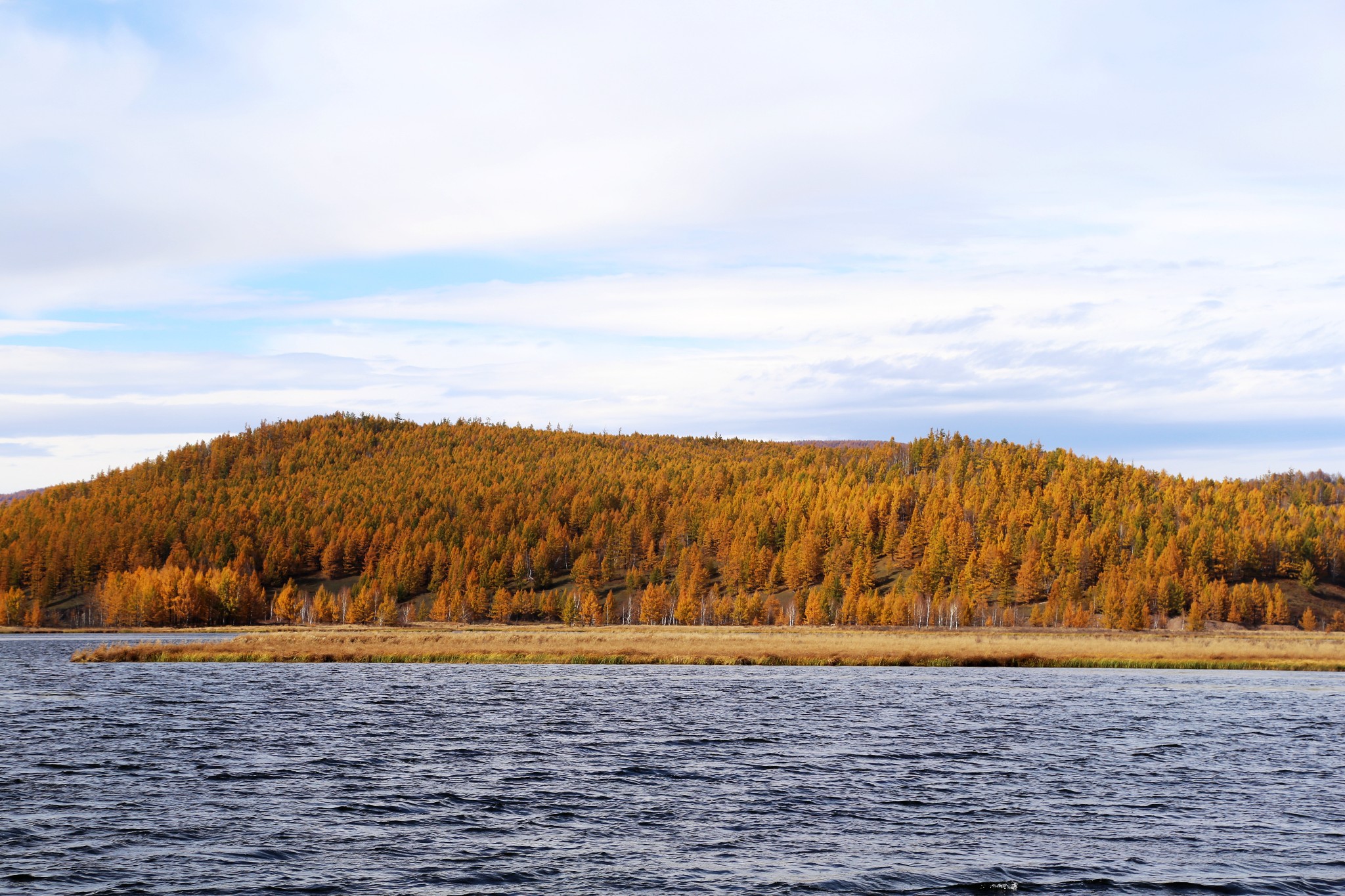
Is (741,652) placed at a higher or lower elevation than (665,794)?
lower

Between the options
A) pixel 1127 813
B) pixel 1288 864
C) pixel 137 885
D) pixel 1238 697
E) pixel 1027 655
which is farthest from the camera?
pixel 1027 655

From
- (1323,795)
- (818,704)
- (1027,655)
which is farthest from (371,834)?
(1027,655)

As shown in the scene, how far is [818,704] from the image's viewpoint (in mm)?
52969

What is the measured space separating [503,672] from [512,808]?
47.3 meters

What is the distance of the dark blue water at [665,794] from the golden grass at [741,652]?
90.2 feet

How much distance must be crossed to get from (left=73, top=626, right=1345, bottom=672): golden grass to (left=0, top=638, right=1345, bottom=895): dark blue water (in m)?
27.5

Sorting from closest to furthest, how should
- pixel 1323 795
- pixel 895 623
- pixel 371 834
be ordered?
pixel 371 834
pixel 1323 795
pixel 895 623

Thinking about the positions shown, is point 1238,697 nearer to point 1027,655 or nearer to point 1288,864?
point 1027,655

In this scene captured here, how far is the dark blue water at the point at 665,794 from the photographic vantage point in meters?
21.9

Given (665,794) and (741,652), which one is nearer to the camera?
(665,794)

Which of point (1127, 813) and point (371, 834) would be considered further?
point (1127, 813)

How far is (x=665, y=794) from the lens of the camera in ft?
99.0

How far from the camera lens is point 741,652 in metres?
89.2

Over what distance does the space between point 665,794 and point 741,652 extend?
59768mm
